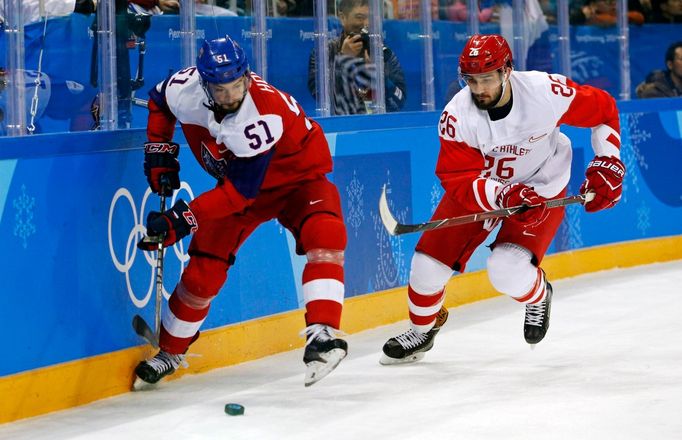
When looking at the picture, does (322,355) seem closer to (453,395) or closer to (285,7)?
(453,395)

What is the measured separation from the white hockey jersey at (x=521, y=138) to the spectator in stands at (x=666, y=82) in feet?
10.2

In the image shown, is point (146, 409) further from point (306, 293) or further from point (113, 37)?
point (113, 37)

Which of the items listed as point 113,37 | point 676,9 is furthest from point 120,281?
point 676,9

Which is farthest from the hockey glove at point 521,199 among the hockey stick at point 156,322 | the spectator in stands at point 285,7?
the spectator in stands at point 285,7

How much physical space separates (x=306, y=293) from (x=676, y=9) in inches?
195

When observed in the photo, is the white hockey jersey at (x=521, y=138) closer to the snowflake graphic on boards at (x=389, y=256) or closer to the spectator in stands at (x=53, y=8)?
the snowflake graphic on boards at (x=389, y=256)

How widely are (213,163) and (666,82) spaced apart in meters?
4.29

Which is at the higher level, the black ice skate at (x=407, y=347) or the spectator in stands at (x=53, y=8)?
the spectator in stands at (x=53, y=8)

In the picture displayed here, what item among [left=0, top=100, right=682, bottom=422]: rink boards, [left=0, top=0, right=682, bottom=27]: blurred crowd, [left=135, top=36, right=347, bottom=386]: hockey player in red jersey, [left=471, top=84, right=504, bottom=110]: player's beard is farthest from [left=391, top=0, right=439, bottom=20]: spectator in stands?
[left=135, top=36, right=347, bottom=386]: hockey player in red jersey

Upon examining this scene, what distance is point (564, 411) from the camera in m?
3.97

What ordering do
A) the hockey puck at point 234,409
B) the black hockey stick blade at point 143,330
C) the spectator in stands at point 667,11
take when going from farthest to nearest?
the spectator in stands at point 667,11, the black hockey stick blade at point 143,330, the hockey puck at point 234,409

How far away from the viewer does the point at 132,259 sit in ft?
15.1

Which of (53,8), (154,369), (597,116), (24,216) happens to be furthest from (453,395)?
(53,8)

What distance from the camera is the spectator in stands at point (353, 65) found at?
19.2ft
